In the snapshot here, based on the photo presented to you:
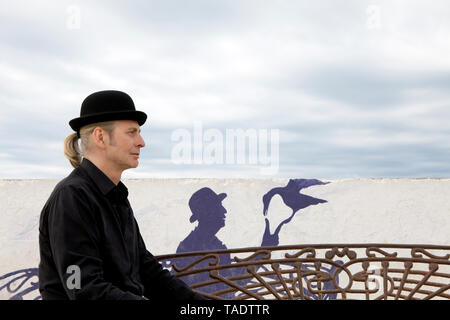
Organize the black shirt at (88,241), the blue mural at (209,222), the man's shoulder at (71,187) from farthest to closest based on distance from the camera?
the blue mural at (209,222) → the man's shoulder at (71,187) → the black shirt at (88,241)

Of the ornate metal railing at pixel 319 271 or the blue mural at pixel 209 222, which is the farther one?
the blue mural at pixel 209 222

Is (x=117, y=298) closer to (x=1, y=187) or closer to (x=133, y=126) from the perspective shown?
(x=133, y=126)

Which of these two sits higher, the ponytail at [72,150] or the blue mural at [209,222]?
the ponytail at [72,150]

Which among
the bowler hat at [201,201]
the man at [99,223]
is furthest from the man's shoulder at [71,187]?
the bowler hat at [201,201]

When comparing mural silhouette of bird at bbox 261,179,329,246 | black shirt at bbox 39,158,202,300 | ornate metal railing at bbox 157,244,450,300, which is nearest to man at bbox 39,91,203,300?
black shirt at bbox 39,158,202,300

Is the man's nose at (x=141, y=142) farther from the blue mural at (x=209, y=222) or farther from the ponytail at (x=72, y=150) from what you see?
the blue mural at (x=209, y=222)

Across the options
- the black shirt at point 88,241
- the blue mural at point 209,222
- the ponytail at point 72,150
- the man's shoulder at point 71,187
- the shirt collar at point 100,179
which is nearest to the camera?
the black shirt at point 88,241

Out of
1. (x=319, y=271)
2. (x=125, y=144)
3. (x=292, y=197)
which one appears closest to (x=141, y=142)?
(x=125, y=144)

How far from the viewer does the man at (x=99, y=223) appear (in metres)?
1.42

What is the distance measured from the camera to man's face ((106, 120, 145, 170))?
1.71 meters

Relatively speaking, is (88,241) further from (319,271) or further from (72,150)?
(319,271)

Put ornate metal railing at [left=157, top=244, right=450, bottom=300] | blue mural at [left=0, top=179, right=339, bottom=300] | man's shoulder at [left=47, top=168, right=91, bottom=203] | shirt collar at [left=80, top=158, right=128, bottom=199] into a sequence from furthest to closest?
blue mural at [left=0, top=179, right=339, bottom=300]
ornate metal railing at [left=157, top=244, right=450, bottom=300]
shirt collar at [left=80, top=158, right=128, bottom=199]
man's shoulder at [left=47, top=168, right=91, bottom=203]

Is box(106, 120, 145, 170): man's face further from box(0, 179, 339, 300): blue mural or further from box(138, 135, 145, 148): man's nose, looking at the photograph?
box(0, 179, 339, 300): blue mural
